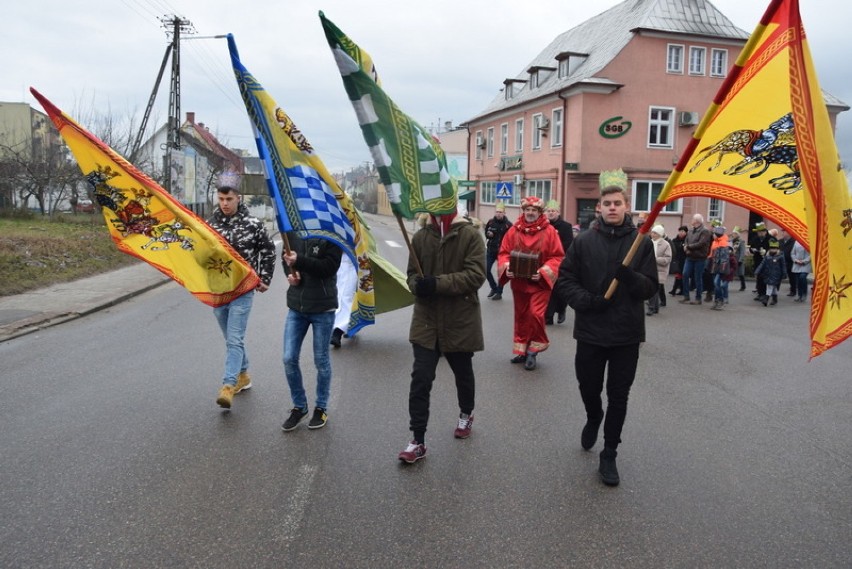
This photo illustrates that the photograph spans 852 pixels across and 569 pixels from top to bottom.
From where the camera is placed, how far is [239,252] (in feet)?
18.3

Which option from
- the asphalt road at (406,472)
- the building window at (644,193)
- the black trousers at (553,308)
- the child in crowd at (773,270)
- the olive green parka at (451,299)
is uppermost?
the building window at (644,193)

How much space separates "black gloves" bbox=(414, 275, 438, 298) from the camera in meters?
4.27

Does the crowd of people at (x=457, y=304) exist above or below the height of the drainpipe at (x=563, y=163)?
below

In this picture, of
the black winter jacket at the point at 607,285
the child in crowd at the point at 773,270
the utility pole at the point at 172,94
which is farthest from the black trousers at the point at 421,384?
the utility pole at the point at 172,94

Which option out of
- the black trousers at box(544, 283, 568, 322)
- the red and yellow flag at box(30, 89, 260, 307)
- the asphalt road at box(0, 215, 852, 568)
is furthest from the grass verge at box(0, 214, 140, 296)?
the black trousers at box(544, 283, 568, 322)

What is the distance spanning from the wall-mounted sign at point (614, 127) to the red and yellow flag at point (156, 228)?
1066 inches

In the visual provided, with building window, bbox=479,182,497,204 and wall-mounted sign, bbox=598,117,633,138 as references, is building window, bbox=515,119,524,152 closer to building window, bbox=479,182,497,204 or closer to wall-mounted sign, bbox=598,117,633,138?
building window, bbox=479,182,497,204

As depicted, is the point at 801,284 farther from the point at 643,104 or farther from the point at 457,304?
the point at 643,104

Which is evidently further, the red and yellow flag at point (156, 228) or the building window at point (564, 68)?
the building window at point (564, 68)

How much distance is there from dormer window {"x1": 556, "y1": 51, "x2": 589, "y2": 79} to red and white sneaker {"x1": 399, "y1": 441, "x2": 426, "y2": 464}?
32.1 metres

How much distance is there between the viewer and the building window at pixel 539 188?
33344mm

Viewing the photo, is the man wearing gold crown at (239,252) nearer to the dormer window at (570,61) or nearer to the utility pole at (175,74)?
the utility pole at (175,74)

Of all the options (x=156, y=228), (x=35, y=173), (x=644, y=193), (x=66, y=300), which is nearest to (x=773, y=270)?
(x=156, y=228)

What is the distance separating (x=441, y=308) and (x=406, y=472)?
42.5 inches
